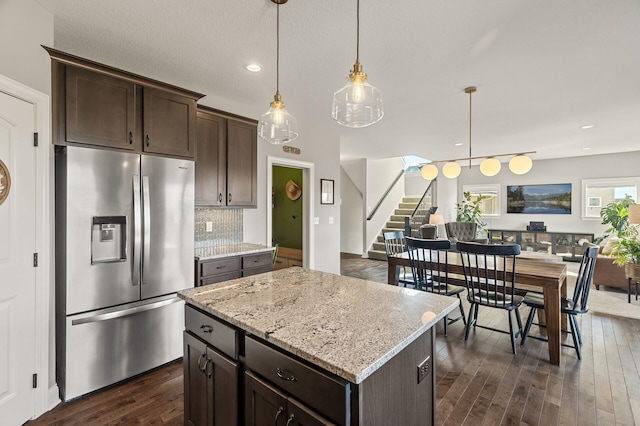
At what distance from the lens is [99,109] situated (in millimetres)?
2260

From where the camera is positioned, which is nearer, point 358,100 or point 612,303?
point 358,100

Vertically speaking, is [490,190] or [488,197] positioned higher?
[490,190]

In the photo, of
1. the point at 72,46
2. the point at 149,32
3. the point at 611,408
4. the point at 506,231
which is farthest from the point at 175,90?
the point at 506,231

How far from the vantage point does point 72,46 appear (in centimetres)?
249

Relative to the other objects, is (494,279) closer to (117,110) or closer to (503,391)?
(503,391)

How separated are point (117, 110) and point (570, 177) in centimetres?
963

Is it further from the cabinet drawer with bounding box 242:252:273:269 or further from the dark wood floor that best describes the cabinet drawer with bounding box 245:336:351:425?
the cabinet drawer with bounding box 242:252:273:269

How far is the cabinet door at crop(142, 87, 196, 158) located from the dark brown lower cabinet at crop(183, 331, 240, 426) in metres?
1.69

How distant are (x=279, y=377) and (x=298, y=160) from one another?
12.2ft

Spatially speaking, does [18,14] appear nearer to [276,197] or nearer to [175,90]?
[175,90]

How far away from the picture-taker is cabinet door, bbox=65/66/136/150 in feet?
7.01

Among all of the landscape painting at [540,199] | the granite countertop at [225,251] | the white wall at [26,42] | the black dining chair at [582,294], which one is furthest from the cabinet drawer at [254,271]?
the landscape painting at [540,199]

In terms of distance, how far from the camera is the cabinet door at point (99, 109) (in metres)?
2.14

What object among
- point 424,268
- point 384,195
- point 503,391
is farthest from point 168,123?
point 384,195
